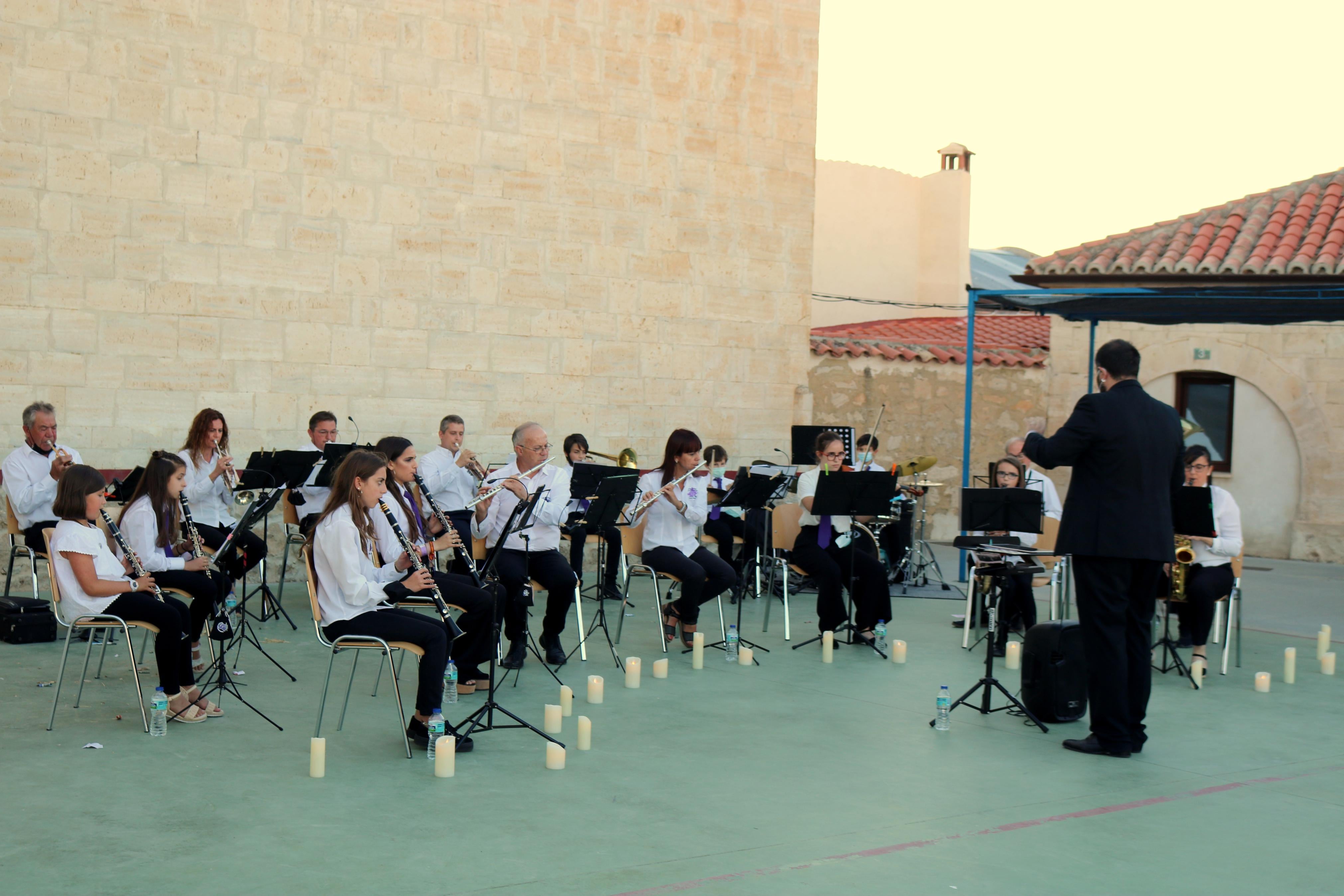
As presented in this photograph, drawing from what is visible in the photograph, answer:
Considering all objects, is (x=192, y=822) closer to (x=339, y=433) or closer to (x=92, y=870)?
(x=92, y=870)

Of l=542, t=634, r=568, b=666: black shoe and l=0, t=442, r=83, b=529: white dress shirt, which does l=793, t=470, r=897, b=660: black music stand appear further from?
l=0, t=442, r=83, b=529: white dress shirt

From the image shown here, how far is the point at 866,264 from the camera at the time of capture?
69.7ft

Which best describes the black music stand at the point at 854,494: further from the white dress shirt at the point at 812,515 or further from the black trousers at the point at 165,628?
the black trousers at the point at 165,628

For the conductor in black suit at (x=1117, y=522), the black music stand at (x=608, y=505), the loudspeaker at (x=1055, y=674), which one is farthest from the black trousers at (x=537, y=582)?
the conductor in black suit at (x=1117, y=522)

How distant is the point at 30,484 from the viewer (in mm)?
8031

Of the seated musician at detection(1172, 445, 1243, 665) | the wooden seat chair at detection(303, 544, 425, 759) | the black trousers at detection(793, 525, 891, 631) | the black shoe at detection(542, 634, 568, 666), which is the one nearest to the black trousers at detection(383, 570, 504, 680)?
the wooden seat chair at detection(303, 544, 425, 759)

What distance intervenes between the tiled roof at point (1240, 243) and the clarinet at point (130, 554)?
27.6 ft

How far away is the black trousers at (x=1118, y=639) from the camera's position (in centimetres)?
559

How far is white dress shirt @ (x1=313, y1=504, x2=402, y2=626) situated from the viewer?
17.6 ft

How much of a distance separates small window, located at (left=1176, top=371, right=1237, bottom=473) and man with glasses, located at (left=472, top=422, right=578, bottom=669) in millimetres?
9970

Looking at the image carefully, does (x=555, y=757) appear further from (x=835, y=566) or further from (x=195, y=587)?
(x=835, y=566)

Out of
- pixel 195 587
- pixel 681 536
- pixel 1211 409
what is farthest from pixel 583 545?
pixel 1211 409

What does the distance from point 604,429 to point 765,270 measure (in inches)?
97.4

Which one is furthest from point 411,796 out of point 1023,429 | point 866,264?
point 866,264
